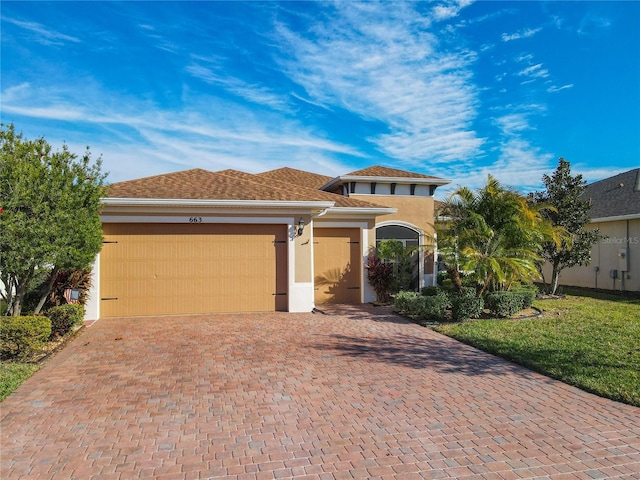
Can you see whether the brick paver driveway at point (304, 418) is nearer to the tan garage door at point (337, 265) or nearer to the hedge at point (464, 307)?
the hedge at point (464, 307)

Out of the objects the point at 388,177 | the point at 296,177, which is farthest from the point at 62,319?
the point at 296,177

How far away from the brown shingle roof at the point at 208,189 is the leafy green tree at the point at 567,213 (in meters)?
6.31

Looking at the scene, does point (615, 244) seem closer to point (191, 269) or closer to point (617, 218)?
point (617, 218)

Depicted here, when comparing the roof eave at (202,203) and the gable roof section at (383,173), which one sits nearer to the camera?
the roof eave at (202,203)

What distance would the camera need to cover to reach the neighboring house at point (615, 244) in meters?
16.3

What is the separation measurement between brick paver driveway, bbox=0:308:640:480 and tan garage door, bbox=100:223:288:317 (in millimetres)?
3418

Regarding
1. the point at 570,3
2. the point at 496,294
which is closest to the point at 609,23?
the point at 570,3

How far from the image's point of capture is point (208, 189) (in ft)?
39.1

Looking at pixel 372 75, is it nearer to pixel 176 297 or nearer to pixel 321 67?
pixel 321 67

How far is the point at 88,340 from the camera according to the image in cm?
848

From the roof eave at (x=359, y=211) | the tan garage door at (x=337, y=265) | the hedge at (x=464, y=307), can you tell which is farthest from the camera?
the tan garage door at (x=337, y=265)

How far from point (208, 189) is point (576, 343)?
365 inches

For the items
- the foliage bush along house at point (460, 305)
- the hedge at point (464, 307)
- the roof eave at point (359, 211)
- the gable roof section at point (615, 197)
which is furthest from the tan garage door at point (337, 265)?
the gable roof section at point (615, 197)

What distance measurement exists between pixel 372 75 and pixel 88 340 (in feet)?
33.8
